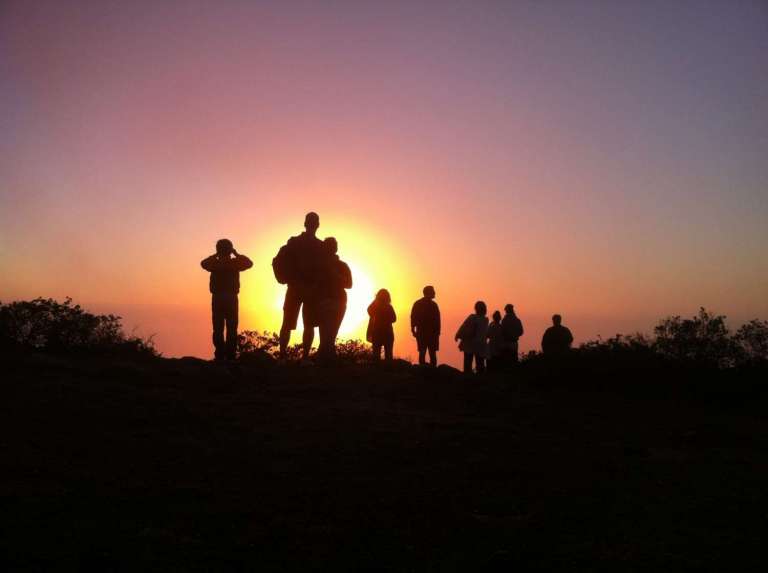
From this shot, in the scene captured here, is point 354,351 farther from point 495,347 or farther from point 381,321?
point 495,347

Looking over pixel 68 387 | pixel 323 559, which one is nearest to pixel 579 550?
pixel 323 559

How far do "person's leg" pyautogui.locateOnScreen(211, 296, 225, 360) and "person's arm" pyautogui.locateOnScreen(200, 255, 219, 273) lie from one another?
1.61 feet

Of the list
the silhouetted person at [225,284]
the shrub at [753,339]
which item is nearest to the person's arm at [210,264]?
the silhouetted person at [225,284]

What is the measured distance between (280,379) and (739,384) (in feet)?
22.4

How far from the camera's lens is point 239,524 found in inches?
188

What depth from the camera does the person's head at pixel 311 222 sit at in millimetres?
12641

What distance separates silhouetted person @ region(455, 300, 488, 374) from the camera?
1536 centimetres

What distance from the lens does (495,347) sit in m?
15.9

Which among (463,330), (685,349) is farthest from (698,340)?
(463,330)

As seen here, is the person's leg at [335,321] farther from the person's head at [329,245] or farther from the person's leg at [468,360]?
the person's leg at [468,360]

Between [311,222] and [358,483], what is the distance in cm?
749

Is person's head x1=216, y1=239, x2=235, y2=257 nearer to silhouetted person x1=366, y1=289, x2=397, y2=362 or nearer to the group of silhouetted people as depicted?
the group of silhouetted people

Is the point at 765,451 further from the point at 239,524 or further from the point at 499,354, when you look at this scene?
the point at 499,354

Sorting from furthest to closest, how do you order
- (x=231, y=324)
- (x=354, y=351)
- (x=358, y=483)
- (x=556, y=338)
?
1. (x=354, y=351)
2. (x=556, y=338)
3. (x=231, y=324)
4. (x=358, y=483)
